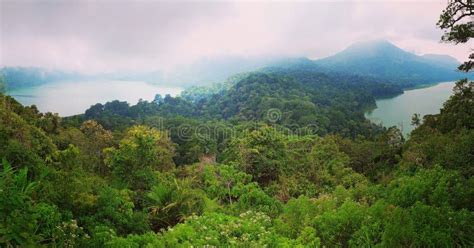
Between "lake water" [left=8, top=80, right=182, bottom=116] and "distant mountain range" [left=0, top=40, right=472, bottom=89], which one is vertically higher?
"distant mountain range" [left=0, top=40, right=472, bottom=89]

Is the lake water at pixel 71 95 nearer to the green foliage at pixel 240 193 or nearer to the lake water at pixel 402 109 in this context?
the green foliage at pixel 240 193

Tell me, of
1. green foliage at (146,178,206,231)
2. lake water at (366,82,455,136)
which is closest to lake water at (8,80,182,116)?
green foliage at (146,178,206,231)

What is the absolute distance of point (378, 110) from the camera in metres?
74.9

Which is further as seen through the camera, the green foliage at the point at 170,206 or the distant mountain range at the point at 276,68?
the distant mountain range at the point at 276,68

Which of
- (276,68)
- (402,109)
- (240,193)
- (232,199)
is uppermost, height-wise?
(276,68)

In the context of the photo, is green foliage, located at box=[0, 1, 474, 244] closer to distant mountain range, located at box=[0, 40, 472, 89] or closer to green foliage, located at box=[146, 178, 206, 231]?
green foliage, located at box=[146, 178, 206, 231]

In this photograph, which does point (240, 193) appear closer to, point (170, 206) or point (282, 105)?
point (170, 206)

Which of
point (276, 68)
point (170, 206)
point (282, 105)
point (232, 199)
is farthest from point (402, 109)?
point (276, 68)

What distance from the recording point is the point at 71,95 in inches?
2670

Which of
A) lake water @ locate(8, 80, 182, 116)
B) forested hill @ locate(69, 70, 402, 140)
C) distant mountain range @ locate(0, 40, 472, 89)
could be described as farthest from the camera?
distant mountain range @ locate(0, 40, 472, 89)

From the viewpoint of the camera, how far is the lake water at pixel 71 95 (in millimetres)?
45600

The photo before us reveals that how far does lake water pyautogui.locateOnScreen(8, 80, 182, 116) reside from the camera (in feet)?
150

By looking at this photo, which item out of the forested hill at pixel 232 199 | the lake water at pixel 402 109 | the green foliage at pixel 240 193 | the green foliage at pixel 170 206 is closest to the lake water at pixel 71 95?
the green foliage at pixel 240 193

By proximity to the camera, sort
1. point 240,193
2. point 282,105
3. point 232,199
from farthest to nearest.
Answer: point 282,105 → point 232,199 → point 240,193
